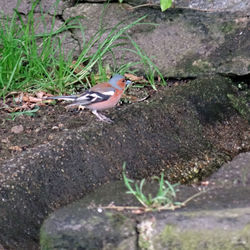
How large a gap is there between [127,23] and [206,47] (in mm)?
736

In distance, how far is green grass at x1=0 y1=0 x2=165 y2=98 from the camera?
483 cm

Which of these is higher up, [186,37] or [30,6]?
[30,6]

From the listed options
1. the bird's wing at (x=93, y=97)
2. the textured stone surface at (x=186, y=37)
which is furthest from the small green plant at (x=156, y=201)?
the textured stone surface at (x=186, y=37)

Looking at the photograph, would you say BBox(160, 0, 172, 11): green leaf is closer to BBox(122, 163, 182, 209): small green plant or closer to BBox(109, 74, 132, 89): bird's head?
BBox(109, 74, 132, 89): bird's head

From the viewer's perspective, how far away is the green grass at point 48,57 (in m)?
4.83

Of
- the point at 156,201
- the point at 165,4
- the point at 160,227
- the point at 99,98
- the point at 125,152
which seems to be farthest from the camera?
the point at 165,4

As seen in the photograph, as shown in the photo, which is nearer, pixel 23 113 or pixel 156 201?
pixel 156 201

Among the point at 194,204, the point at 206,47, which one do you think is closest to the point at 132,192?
the point at 194,204

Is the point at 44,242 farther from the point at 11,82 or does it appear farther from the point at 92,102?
the point at 11,82

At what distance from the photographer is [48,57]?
16.8 ft

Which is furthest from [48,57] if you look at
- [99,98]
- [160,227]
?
[160,227]

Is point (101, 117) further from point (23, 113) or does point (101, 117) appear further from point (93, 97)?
point (23, 113)

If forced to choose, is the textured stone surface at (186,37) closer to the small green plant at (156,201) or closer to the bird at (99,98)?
the bird at (99,98)

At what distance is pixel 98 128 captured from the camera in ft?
13.1
